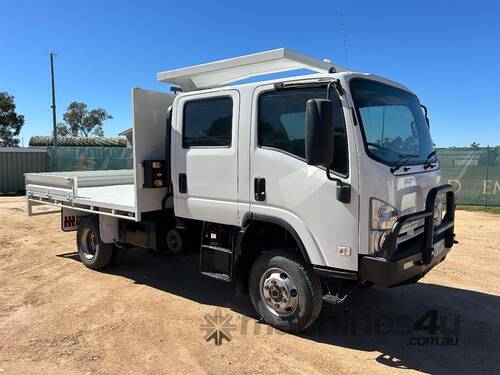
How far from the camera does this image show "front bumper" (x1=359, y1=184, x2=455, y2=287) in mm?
3574

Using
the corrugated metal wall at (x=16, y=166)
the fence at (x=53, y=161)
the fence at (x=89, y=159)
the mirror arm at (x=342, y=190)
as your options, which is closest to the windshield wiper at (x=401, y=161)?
the mirror arm at (x=342, y=190)

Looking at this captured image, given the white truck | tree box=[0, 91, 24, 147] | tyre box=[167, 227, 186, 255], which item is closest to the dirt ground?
the white truck

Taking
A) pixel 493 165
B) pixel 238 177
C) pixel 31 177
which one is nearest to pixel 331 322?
pixel 238 177

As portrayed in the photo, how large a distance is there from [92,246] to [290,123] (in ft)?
14.4

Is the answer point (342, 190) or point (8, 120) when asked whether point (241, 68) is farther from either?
point (8, 120)

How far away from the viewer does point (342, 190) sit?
144 inches

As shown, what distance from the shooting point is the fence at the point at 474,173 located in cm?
1356

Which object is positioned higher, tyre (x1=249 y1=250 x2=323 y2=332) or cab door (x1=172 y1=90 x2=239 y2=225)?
cab door (x1=172 y1=90 x2=239 y2=225)

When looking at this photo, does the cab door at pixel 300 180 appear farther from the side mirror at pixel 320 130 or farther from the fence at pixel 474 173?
the fence at pixel 474 173

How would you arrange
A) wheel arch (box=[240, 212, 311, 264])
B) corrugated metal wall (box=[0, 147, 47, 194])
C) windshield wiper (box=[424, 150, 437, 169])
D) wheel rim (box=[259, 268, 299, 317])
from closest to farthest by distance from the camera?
wheel arch (box=[240, 212, 311, 264]) → wheel rim (box=[259, 268, 299, 317]) → windshield wiper (box=[424, 150, 437, 169]) → corrugated metal wall (box=[0, 147, 47, 194])

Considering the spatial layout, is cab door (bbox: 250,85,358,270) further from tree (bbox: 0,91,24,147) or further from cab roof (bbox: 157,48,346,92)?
tree (bbox: 0,91,24,147)

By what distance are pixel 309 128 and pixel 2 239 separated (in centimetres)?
844

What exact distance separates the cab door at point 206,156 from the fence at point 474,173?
11312 mm

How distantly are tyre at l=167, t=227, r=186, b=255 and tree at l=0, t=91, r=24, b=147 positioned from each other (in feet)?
167
